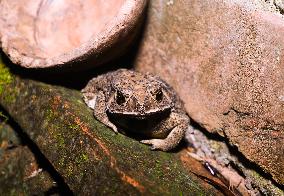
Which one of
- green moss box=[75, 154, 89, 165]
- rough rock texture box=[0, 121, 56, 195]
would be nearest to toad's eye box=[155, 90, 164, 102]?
green moss box=[75, 154, 89, 165]

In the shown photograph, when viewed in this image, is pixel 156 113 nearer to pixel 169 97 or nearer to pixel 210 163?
pixel 169 97

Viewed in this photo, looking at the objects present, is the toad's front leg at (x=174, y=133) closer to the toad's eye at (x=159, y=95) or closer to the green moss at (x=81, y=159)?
the toad's eye at (x=159, y=95)

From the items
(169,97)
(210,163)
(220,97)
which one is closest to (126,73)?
(169,97)

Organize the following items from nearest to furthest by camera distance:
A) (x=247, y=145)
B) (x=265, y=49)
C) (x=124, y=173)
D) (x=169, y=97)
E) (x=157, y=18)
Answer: (x=124, y=173) < (x=265, y=49) < (x=247, y=145) < (x=169, y=97) < (x=157, y=18)

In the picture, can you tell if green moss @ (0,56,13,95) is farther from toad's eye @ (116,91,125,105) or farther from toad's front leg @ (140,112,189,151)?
toad's front leg @ (140,112,189,151)

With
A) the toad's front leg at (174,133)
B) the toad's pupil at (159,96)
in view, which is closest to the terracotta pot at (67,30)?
the toad's pupil at (159,96)

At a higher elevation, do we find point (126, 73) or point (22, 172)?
point (126, 73)
